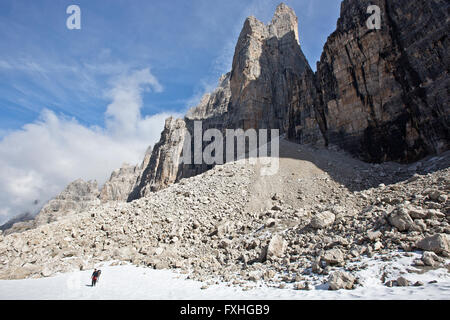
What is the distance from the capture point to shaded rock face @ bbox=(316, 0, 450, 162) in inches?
941

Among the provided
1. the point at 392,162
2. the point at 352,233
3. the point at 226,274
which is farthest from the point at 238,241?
the point at 392,162

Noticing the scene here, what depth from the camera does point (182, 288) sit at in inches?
335

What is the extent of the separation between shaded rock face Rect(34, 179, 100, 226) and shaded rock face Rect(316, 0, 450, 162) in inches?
3587

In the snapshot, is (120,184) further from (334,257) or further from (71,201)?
(334,257)

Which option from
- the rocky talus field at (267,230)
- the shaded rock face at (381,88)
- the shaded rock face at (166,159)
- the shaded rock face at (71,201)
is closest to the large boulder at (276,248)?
the rocky talus field at (267,230)

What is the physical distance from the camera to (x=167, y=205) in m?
18.0

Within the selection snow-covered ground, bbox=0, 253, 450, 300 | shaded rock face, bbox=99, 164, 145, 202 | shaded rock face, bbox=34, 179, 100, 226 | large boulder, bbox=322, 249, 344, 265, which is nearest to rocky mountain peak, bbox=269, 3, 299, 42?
large boulder, bbox=322, 249, 344, 265

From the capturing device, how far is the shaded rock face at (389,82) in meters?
23.9

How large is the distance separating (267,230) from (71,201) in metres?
117

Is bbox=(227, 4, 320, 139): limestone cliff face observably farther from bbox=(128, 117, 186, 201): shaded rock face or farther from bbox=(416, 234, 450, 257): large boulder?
bbox=(416, 234, 450, 257): large boulder

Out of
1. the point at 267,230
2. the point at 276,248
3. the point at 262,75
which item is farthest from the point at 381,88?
the point at 262,75
